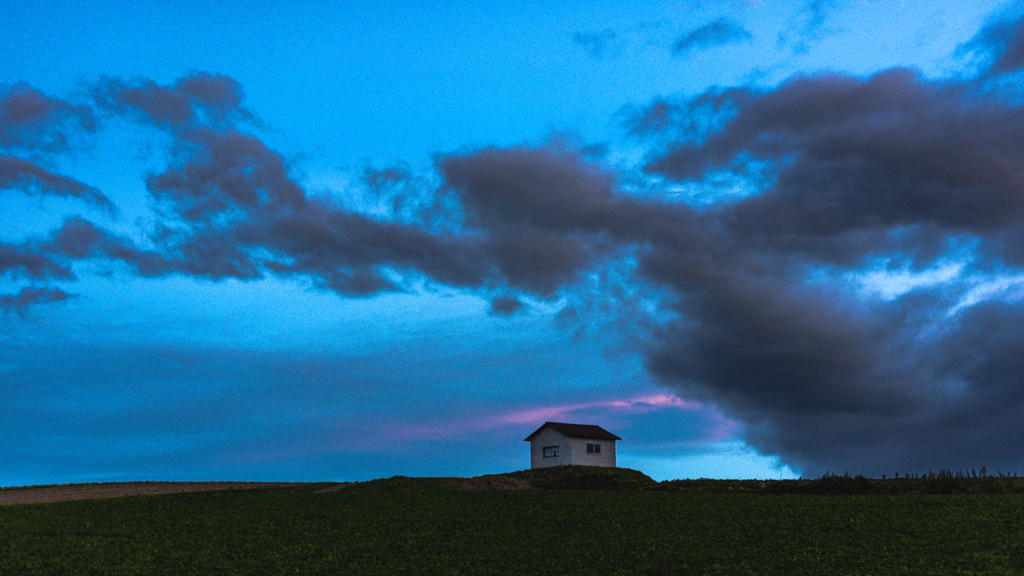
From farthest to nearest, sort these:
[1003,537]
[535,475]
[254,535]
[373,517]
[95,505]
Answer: [535,475] < [95,505] < [373,517] < [254,535] < [1003,537]

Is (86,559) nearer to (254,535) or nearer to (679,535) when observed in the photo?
(254,535)

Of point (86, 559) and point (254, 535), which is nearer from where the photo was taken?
point (86, 559)

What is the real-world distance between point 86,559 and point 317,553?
9305mm

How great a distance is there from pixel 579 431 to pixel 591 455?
9.86ft

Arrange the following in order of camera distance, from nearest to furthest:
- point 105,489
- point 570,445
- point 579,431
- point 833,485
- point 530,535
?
point 530,535 < point 833,485 < point 105,489 < point 570,445 < point 579,431


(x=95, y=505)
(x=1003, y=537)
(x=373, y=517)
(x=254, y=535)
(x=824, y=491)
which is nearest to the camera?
(x=1003, y=537)

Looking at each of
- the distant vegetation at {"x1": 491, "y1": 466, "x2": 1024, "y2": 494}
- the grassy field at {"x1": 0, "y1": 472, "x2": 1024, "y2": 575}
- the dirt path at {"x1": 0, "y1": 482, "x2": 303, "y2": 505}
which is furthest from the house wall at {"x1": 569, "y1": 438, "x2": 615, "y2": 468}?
the grassy field at {"x1": 0, "y1": 472, "x2": 1024, "y2": 575}

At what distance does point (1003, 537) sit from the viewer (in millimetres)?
25844

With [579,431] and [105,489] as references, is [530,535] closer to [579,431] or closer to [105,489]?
[105,489]

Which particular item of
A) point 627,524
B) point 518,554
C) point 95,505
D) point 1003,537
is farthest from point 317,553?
point 1003,537

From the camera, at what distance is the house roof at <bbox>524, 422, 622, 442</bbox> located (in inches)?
2985

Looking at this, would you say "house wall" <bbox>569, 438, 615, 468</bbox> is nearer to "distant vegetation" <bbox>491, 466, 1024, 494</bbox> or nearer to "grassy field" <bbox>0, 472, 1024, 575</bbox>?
"distant vegetation" <bbox>491, 466, 1024, 494</bbox>

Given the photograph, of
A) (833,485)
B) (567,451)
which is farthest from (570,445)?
(833,485)

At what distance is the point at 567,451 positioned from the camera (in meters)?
75.1
